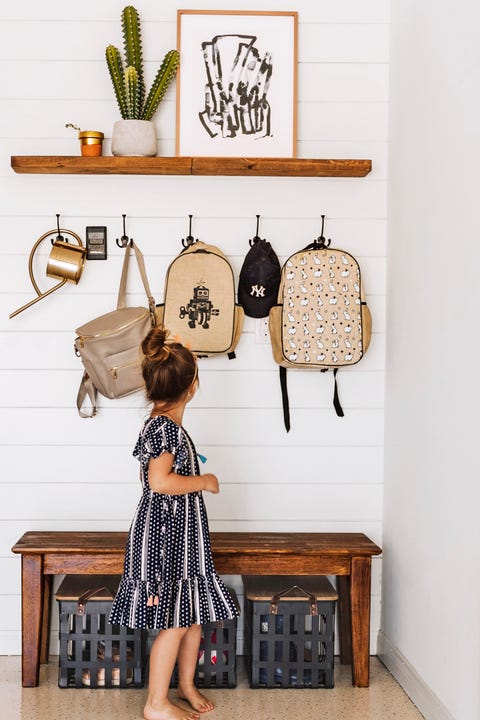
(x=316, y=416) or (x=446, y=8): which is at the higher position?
(x=446, y=8)

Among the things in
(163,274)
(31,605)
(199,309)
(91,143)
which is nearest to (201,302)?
(199,309)

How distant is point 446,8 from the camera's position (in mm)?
2510

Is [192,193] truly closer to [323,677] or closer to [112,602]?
[112,602]

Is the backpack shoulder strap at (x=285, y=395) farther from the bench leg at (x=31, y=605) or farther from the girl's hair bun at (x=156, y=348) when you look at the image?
the bench leg at (x=31, y=605)

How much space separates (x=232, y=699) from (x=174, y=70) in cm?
218

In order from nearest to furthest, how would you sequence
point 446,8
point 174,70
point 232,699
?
point 446,8 → point 232,699 → point 174,70

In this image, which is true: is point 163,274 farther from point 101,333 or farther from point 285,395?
point 285,395

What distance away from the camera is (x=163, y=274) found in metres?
3.20

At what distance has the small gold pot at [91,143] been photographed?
10.1 feet

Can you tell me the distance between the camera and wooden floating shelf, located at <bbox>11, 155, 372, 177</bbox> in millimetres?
3006

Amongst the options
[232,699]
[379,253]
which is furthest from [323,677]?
[379,253]

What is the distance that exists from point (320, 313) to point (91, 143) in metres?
1.02

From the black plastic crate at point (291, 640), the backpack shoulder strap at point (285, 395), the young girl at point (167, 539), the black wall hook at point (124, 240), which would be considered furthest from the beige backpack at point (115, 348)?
the black plastic crate at point (291, 640)

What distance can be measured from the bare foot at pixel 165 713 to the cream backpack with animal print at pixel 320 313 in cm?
121
